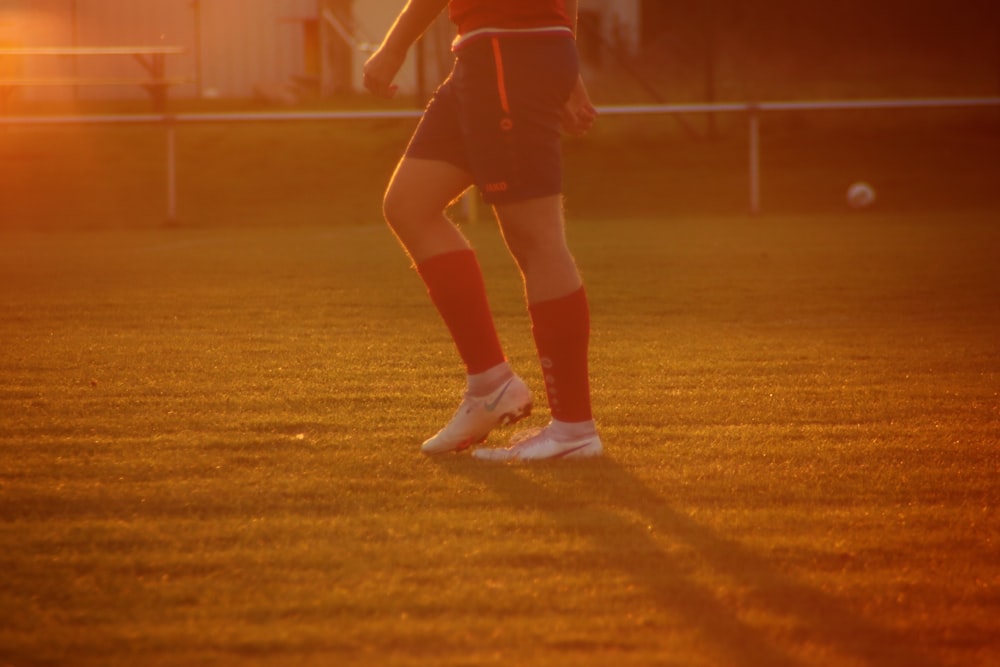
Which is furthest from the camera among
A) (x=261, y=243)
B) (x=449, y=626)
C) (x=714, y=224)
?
(x=714, y=224)

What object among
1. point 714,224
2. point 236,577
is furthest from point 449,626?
point 714,224

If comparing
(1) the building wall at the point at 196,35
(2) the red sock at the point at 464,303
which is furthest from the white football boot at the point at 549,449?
(1) the building wall at the point at 196,35

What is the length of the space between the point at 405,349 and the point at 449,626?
9.18ft

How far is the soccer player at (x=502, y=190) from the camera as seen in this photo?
2.86 meters

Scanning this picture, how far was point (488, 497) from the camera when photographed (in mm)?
2613

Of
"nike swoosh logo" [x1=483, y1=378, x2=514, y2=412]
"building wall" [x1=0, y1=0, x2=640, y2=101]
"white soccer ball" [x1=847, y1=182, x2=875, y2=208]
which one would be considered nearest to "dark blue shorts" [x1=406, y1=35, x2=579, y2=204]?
"nike swoosh logo" [x1=483, y1=378, x2=514, y2=412]

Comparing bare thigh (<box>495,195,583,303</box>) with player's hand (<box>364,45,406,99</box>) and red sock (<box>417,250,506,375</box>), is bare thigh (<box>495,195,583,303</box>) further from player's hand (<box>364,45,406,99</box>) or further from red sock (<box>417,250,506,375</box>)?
player's hand (<box>364,45,406,99</box>)

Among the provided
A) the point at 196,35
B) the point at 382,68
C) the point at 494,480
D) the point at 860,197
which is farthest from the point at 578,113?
the point at 196,35

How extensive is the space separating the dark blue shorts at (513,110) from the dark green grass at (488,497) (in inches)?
23.7

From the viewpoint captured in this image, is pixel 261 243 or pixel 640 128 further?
Result: pixel 640 128

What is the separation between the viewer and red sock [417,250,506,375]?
3.09 m

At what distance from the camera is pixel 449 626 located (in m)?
1.88

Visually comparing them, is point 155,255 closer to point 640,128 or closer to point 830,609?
point 830,609

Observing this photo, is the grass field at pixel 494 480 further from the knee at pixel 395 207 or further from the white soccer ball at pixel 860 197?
the white soccer ball at pixel 860 197
